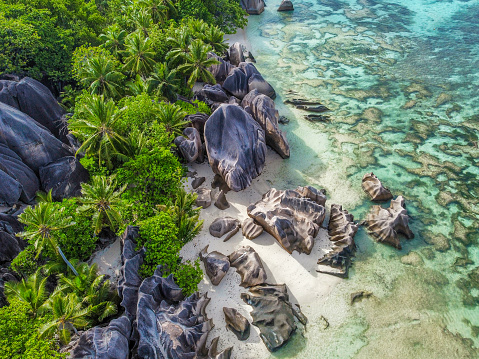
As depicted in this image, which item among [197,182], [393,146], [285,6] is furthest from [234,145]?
[285,6]

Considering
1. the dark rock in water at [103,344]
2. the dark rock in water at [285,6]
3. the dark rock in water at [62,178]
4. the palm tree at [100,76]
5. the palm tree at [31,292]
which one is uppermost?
the palm tree at [100,76]

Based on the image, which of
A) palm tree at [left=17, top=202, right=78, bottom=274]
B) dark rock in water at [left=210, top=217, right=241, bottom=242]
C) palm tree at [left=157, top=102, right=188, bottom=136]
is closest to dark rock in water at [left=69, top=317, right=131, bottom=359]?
palm tree at [left=17, top=202, right=78, bottom=274]

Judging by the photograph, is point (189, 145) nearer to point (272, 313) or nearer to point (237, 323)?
point (237, 323)

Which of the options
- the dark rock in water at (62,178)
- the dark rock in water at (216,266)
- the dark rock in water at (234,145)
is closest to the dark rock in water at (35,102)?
the dark rock in water at (62,178)

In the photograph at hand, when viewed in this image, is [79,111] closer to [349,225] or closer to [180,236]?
[180,236]

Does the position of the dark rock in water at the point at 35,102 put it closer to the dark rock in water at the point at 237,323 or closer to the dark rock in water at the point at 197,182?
the dark rock in water at the point at 197,182

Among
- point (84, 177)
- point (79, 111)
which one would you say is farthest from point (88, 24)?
point (84, 177)

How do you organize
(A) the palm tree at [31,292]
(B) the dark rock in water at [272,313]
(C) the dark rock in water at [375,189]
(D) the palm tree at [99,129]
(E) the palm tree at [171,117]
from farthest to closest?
(E) the palm tree at [171,117]
(C) the dark rock in water at [375,189]
(D) the palm tree at [99,129]
(B) the dark rock in water at [272,313]
(A) the palm tree at [31,292]
